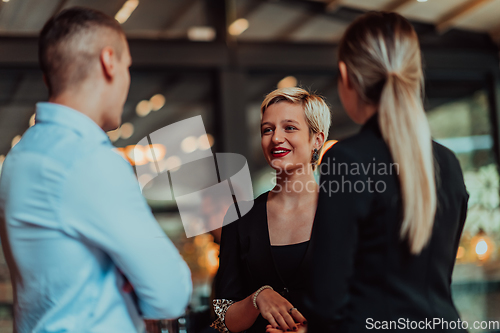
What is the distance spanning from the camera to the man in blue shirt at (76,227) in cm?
84

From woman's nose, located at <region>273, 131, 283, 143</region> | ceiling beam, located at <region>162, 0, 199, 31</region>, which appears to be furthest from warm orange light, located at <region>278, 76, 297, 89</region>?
woman's nose, located at <region>273, 131, 283, 143</region>

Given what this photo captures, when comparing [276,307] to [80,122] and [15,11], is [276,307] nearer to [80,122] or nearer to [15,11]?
[80,122]

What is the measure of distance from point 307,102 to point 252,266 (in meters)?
0.55

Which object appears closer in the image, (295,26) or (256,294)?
(256,294)

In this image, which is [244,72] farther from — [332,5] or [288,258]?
[288,258]

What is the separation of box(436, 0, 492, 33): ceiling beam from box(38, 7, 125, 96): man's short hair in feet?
14.2

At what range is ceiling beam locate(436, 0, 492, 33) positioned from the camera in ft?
14.4

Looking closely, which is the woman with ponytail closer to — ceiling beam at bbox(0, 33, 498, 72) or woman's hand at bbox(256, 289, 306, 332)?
woman's hand at bbox(256, 289, 306, 332)

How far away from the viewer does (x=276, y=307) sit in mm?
1262

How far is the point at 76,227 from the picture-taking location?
84 cm

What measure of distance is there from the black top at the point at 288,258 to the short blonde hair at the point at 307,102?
388 mm

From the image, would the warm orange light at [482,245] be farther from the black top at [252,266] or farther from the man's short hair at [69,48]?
the man's short hair at [69,48]

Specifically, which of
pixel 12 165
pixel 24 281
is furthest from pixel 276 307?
pixel 12 165

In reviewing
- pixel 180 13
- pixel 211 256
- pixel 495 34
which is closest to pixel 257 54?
pixel 180 13
